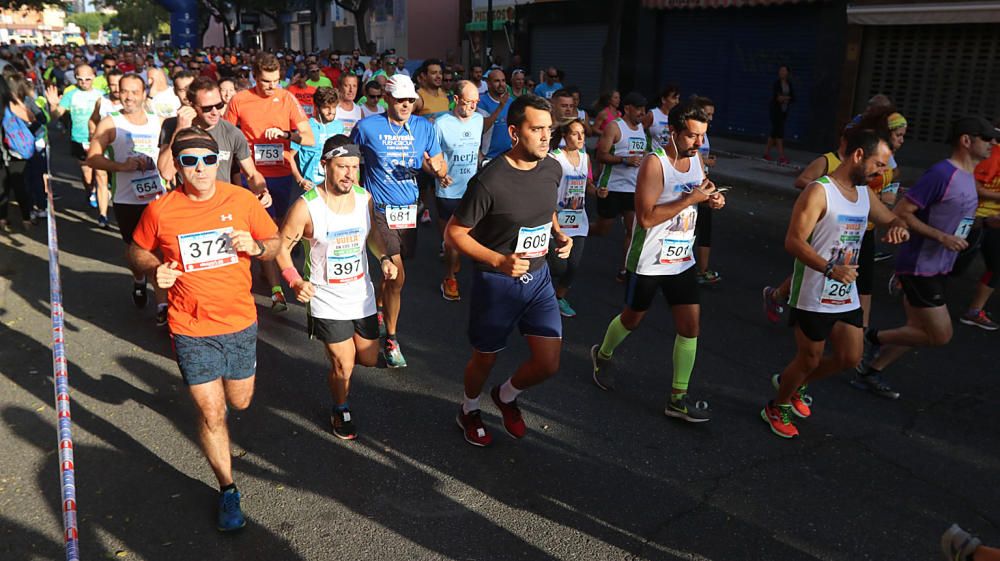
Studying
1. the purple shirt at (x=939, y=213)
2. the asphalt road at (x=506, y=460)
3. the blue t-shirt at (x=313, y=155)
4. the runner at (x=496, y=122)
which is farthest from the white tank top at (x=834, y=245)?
the blue t-shirt at (x=313, y=155)

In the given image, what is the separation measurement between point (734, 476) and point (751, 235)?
6.28 m

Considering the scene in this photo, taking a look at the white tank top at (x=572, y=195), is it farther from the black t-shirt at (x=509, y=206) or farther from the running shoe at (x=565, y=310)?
the black t-shirt at (x=509, y=206)

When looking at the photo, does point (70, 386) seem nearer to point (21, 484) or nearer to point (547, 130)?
point (21, 484)

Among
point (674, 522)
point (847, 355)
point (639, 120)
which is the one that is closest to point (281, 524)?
point (674, 522)

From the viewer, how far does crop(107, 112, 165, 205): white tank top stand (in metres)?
6.34

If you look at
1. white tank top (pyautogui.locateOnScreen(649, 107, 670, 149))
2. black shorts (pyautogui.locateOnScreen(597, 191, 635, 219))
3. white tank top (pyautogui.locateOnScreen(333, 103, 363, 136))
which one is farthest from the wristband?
white tank top (pyautogui.locateOnScreen(649, 107, 670, 149))

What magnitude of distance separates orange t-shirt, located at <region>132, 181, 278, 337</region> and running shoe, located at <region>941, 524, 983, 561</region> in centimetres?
297

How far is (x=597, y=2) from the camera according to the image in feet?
76.5

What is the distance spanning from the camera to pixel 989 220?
5.96 meters

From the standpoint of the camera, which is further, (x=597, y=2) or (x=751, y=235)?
(x=597, y=2)

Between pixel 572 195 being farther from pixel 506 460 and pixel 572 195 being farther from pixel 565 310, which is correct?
pixel 506 460

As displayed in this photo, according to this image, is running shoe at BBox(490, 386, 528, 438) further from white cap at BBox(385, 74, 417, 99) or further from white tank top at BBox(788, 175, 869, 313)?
white cap at BBox(385, 74, 417, 99)

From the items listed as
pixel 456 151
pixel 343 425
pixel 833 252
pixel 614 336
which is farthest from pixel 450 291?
pixel 833 252

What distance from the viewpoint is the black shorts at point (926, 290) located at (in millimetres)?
4980
